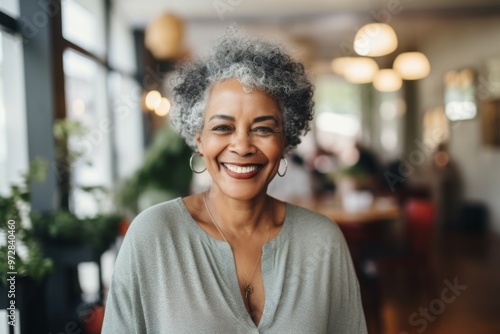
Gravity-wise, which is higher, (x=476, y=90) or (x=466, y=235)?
(x=476, y=90)

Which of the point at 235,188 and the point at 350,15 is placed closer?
the point at 235,188

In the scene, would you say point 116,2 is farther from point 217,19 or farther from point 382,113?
point 382,113

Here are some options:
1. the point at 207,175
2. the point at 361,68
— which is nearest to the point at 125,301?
the point at 207,175

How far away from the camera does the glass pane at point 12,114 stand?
3.11 metres

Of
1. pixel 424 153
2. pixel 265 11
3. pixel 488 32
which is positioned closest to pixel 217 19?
pixel 265 11

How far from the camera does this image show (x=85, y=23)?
5.01 metres

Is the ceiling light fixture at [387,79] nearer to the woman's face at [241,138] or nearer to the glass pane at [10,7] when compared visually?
the glass pane at [10,7]

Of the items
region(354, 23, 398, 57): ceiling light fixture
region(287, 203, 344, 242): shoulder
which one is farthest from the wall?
region(287, 203, 344, 242): shoulder

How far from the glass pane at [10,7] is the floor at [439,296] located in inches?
129

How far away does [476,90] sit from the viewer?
25.6 ft

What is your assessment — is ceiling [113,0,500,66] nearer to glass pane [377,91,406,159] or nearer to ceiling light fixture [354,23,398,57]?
ceiling light fixture [354,23,398,57]

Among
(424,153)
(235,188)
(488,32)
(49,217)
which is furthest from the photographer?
(424,153)

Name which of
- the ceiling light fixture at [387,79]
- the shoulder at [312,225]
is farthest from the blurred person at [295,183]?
the shoulder at [312,225]

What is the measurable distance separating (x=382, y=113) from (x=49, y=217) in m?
10.7
